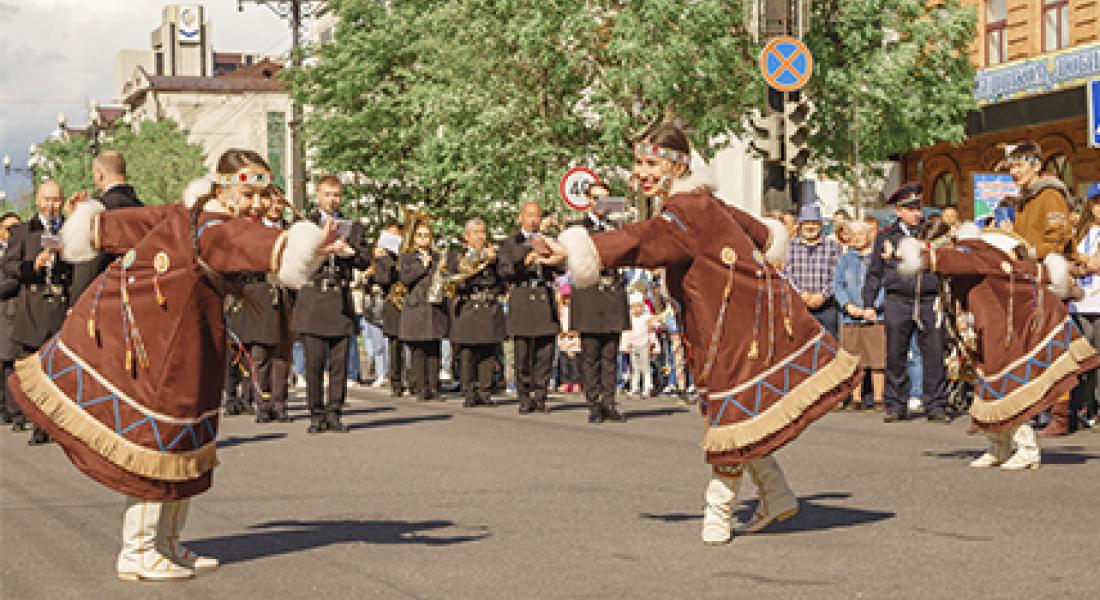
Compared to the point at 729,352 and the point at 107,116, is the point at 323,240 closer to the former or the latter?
the point at 729,352

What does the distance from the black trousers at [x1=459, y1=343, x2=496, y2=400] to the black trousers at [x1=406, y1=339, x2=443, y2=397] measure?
85cm

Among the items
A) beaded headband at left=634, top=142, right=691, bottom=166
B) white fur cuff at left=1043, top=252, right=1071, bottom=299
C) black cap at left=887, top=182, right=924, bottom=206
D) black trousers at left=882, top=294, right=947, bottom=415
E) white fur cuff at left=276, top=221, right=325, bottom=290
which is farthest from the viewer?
black trousers at left=882, top=294, right=947, bottom=415

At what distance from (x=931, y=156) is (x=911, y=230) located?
24.9m

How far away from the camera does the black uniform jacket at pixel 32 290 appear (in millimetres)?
15086

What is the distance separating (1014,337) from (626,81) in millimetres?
16963

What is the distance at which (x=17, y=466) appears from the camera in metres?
12.8

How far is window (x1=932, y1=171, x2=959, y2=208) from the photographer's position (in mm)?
38125

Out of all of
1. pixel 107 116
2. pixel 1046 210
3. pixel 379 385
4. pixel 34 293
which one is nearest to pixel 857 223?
pixel 1046 210

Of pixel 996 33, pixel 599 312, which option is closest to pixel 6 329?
pixel 599 312

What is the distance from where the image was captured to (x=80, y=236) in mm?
7598

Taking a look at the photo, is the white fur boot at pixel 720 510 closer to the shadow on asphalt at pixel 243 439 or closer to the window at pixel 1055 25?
the shadow on asphalt at pixel 243 439

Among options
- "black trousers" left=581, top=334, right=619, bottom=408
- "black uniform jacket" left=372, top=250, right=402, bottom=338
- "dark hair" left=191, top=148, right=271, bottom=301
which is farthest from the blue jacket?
"dark hair" left=191, top=148, right=271, bottom=301

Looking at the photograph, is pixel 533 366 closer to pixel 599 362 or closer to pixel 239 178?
pixel 599 362

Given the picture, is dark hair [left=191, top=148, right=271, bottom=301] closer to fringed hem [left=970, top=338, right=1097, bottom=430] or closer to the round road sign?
fringed hem [left=970, top=338, right=1097, bottom=430]
